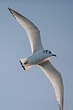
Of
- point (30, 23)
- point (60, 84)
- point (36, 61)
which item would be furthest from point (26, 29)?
point (60, 84)

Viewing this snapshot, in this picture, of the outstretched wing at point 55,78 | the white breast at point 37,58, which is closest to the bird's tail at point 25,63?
the white breast at point 37,58

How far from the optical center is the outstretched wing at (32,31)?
24.0m

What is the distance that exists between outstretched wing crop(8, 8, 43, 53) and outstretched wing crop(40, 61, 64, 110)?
50.6 inches

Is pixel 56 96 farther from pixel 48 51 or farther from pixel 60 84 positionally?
pixel 48 51

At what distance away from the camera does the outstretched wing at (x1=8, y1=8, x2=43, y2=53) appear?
23983 millimetres

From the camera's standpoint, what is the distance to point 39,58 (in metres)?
Answer: 23.8

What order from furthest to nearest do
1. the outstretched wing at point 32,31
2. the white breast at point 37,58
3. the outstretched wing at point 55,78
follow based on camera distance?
the outstretched wing at point 55,78
the outstretched wing at point 32,31
the white breast at point 37,58

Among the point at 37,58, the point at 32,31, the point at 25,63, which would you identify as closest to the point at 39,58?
the point at 37,58

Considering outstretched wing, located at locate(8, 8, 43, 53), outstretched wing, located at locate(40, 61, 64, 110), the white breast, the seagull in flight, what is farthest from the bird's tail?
outstretched wing, located at locate(40, 61, 64, 110)

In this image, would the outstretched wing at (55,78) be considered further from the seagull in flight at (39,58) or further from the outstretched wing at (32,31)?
the outstretched wing at (32,31)

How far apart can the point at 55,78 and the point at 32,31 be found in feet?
A: 11.4

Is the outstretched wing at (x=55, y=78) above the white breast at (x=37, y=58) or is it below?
below

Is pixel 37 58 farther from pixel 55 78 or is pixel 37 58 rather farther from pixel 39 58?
pixel 55 78

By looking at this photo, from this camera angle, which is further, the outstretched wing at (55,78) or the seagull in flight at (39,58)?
the outstretched wing at (55,78)
